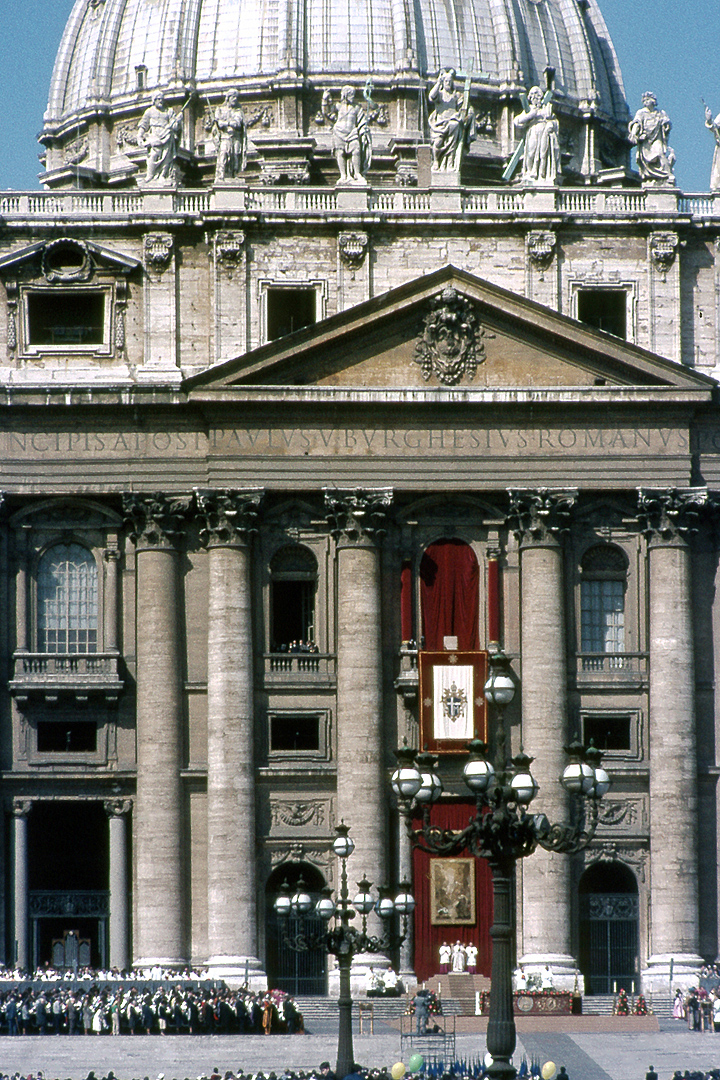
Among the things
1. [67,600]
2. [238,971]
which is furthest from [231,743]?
[67,600]

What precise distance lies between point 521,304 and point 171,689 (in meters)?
16.6

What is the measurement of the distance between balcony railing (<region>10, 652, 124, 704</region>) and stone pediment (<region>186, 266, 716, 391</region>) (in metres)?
9.32

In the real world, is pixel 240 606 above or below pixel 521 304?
below

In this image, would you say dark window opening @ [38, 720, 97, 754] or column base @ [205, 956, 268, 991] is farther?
dark window opening @ [38, 720, 97, 754]

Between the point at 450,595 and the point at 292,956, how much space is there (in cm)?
1253

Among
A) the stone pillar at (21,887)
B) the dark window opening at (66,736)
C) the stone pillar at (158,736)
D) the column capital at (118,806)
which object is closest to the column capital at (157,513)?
the stone pillar at (158,736)

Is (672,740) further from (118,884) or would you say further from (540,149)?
(540,149)

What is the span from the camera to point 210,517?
7712 centimetres

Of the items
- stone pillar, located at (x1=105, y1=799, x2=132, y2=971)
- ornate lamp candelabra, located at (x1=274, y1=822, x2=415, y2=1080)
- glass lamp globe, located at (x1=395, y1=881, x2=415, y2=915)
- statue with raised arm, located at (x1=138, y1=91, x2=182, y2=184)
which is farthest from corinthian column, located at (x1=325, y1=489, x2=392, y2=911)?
glass lamp globe, located at (x1=395, y1=881, x2=415, y2=915)

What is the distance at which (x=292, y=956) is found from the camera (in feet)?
251

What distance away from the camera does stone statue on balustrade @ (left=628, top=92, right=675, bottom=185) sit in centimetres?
7969

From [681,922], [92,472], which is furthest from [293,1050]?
[92,472]

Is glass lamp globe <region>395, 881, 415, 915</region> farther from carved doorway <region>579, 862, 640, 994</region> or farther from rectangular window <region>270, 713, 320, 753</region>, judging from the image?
carved doorway <region>579, 862, 640, 994</region>

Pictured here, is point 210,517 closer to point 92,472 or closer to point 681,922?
point 92,472
